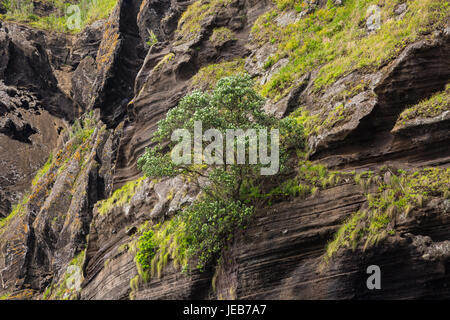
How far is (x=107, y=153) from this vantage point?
3188 cm

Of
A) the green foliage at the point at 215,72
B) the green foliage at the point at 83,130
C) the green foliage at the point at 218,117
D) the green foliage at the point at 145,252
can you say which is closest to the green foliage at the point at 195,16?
the green foliage at the point at 215,72

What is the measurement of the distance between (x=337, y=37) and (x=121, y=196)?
15675mm

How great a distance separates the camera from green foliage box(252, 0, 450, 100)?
16.0 meters

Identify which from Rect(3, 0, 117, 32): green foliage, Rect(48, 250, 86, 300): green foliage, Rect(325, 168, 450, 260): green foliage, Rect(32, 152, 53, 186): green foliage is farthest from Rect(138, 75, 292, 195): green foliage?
Rect(3, 0, 117, 32): green foliage

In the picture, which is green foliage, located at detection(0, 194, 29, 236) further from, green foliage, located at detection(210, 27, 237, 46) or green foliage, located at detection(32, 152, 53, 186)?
green foliage, located at detection(210, 27, 237, 46)

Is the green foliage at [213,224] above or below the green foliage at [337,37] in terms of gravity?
below

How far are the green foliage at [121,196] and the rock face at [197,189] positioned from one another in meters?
0.09

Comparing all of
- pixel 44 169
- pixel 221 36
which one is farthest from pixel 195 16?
pixel 44 169

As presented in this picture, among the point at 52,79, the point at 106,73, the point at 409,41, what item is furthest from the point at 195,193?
the point at 52,79

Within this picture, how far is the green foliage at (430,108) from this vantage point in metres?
13.2

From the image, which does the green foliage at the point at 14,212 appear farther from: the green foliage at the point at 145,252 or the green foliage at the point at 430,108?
the green foliage at the point at 430,108

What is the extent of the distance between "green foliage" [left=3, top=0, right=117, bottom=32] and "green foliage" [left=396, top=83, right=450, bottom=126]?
5757cm
